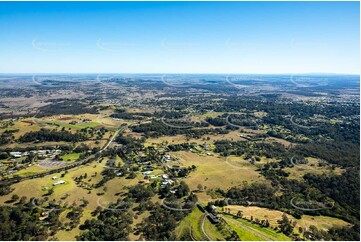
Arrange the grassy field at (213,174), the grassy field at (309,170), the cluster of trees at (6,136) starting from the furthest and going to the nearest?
the cluster of trees at (6,136), the grassy field at (309,170), the grassy field at (213,174)

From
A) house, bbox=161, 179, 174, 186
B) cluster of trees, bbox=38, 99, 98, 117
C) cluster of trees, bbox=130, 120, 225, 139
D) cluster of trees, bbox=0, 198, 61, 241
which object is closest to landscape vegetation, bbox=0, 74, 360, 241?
cluster of trees, bbox=0, 198, 61, 241

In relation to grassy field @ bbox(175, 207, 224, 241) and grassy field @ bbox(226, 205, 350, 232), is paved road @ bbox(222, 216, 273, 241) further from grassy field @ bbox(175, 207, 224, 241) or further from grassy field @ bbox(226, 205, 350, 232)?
grassy field @ bbox(175, 207, 224, 241)

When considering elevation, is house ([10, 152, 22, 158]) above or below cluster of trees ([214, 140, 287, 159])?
above

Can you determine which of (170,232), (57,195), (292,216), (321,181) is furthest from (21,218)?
(321,181)

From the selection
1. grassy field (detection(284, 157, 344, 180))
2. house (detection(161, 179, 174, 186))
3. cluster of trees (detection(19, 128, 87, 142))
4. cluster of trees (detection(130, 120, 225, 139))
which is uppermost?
cluster of trees (detection(19, 128, 87, 142))

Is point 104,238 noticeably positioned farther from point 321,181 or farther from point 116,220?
point 321,181

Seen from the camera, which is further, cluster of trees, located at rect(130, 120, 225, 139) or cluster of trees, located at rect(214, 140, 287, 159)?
cluster of trees, located at rect(130, 120, 225, 139)

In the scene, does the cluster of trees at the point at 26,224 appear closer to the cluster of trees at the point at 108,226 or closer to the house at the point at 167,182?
the cluster of trees at the point at 108,226

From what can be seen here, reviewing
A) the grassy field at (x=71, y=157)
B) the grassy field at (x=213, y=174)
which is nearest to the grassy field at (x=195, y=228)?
the grassy field at (x=213, y=174)
